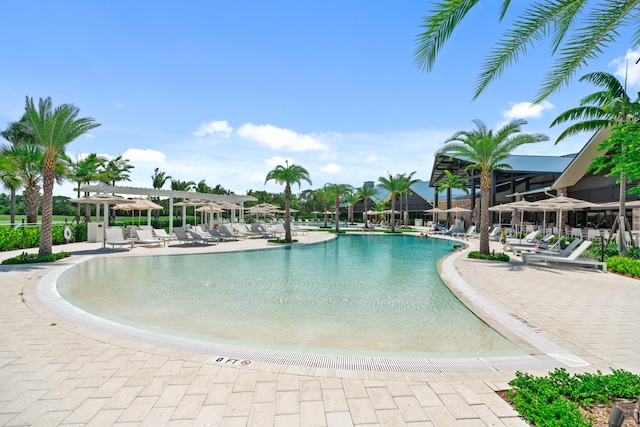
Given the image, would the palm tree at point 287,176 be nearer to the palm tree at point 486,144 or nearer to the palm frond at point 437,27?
the palm tree at point 486,144

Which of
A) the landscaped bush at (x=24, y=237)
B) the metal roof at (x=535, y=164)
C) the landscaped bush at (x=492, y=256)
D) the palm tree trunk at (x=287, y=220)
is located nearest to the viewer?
the landscaped bush at (x=492, y=256)

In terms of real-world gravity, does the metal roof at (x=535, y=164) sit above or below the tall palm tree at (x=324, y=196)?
above

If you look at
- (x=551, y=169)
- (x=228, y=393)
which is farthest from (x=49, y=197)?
(x=551, y=169)

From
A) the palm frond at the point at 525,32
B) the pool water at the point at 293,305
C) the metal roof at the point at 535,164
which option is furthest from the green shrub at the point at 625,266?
the metal roof at the point at 535,164

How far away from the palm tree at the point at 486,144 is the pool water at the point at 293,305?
469 cm

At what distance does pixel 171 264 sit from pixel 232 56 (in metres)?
7.55

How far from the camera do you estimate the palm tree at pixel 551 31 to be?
3.21m

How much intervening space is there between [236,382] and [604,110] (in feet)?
52.1

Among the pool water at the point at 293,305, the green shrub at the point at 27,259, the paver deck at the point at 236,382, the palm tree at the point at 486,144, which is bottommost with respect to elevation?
the pool water at the point at 293,305

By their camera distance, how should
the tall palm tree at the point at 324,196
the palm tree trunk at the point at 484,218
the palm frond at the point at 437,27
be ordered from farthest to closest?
1. the tall palm tree at the point at 324,196
2. the palm tree trunk at the point at 484,218
3. the palm frond at the point at 437,27

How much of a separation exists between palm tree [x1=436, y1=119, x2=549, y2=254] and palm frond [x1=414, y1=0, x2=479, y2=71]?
11503 mm

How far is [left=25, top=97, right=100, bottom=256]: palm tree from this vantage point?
37.3ft

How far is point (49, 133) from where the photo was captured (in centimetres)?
1148

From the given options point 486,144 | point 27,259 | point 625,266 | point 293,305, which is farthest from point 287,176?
point 625,266
